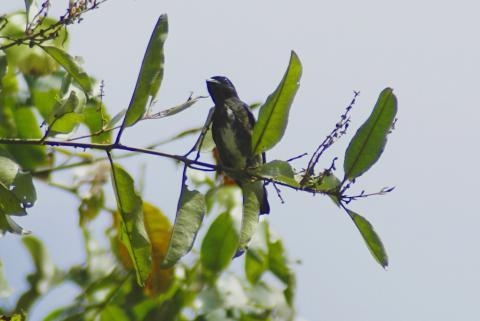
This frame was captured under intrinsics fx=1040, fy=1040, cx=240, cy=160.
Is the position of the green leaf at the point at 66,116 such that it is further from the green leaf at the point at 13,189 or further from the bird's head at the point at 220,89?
the bird's head at the point at 220,89

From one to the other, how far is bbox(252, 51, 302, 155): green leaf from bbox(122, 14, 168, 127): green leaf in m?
0.21

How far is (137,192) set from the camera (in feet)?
6.76

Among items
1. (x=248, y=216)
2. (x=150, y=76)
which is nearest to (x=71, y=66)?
(x=150, y=76)

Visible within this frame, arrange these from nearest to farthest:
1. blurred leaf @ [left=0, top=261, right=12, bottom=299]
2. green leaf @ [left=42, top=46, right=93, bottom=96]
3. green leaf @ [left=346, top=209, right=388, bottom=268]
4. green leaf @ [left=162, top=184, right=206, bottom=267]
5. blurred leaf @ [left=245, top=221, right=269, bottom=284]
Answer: green leaf @ [left=162, top=184, right=206, bottom=267]
green leaf @ [left=346, top=209, right=388, bottom=268]
green leaf @ [left=42, top=46, right=93, bottom=96]
blurred leaf @ [left=0, top=261, right=12, bottom=299]
blurred leaf @ [left=245, top=221, right=269, bottom=284]

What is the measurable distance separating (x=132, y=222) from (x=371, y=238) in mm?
462

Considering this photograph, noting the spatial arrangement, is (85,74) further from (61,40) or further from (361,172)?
(361,172)

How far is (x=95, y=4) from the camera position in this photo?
2.07 meters

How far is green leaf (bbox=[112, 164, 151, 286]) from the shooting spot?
79.5 inches

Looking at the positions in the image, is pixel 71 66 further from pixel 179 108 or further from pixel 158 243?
→ pixel 158 243

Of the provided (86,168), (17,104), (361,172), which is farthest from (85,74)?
(86,168)

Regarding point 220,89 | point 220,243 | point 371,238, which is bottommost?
point 371,238

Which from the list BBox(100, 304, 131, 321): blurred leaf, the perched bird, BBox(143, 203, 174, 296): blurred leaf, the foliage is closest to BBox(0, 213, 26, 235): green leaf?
the foliage

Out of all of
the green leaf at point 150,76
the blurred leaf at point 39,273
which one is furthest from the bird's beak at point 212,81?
the green leaf at point 150,76

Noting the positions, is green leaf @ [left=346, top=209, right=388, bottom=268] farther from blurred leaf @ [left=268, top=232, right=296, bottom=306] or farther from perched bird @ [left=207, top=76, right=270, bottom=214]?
blurred leaf @ [left=268, top=232, right=296, bottom=306]
